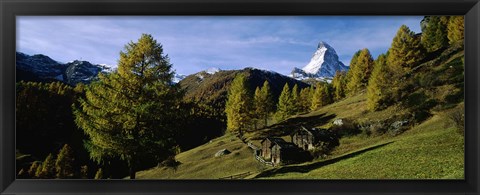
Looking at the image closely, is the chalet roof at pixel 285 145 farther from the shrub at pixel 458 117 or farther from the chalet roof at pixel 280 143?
the shrub at pixel 458 117

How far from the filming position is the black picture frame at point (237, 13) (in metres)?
Result: 4.38

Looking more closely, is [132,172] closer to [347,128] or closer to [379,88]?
[347,128]

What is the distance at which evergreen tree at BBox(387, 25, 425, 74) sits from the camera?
17.8 feet

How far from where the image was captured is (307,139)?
5930 mm

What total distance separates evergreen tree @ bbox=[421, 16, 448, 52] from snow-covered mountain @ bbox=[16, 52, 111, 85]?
186 inches

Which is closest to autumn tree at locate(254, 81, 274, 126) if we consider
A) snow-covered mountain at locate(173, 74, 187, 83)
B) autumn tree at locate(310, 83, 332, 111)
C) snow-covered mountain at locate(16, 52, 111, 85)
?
autumn tree at locate(310, 83, 332, 111)

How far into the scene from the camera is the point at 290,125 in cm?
591

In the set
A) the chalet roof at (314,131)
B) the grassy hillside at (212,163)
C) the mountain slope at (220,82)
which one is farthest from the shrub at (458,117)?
the grassy hillside at (212,163)

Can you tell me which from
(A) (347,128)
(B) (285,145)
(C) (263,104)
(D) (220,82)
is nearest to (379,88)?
(A) (347,128)

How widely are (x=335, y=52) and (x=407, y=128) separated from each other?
1.88 meters

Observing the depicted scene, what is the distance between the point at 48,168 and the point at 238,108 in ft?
9.58

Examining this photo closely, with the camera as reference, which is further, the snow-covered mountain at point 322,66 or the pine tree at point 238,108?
the pine tree at point 238,108

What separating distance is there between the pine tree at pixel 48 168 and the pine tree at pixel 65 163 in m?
0.08

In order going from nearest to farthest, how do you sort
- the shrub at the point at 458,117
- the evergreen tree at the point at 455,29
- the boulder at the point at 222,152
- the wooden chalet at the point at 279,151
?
the evergreen tree at the point at 455,29 < the shrub at the point at 458,117 < the boulder at the point at 222,152 < the wooden chalet at the point at 279,151
